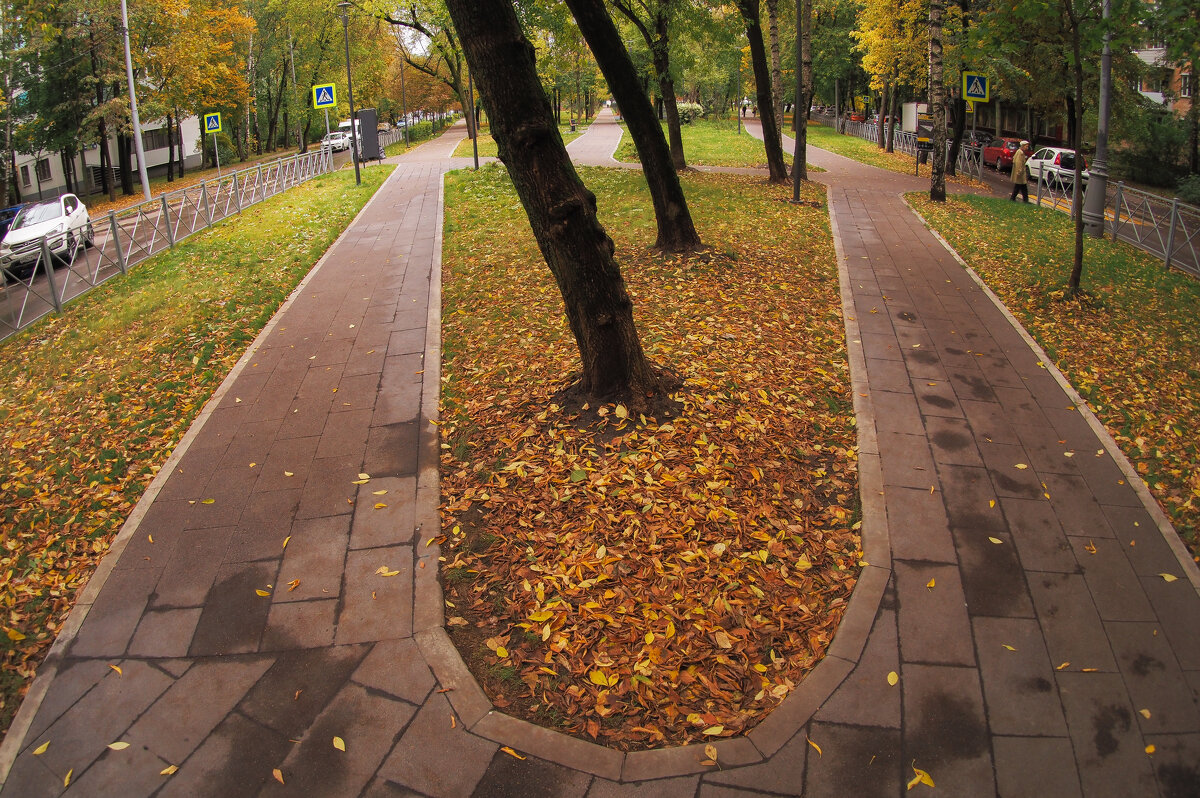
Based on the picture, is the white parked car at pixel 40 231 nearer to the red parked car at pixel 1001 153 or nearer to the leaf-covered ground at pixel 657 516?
the leaf-covered ground at pixel 657 516

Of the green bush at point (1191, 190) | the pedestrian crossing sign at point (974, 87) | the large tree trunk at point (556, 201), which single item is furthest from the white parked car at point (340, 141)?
the large tree trunk at point (556, 201)

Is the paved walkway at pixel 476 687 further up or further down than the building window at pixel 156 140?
further down

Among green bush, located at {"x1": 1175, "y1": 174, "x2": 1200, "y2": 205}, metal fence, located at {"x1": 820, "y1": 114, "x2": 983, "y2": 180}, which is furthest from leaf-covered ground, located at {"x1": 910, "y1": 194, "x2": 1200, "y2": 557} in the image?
green bush, located at {"x1": 1175, "y1": 174, "x2": 1200, "y2": 205}

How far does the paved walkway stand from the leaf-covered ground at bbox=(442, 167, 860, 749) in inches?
7.8

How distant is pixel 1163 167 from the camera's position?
27344 millimetres

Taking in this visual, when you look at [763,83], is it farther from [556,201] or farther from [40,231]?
[40,231]

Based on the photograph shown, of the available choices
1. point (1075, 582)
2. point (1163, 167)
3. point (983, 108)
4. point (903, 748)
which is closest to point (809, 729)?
point (903, 748)

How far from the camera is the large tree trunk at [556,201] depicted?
5617 mm

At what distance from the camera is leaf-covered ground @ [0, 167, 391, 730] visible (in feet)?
17.0

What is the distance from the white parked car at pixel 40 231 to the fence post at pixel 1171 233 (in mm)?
18608

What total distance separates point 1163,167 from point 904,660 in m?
31.1

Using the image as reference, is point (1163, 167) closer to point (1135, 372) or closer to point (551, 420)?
point (1135, 372)

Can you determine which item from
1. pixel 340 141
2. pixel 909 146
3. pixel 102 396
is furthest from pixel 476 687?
pixel 340 141

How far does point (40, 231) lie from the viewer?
16.7 meters
